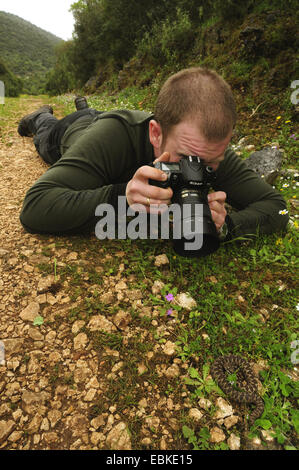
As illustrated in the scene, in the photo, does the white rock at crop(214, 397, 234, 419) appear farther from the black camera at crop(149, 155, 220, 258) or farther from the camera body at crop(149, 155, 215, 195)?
the camera body at crop(149, 155, 215, 195)

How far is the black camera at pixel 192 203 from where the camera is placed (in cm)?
167

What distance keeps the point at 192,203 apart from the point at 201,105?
85cm

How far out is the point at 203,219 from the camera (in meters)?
1.68

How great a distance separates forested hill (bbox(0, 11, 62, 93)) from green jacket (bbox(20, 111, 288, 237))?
76791 millimetres

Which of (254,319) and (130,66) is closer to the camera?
(254,319)

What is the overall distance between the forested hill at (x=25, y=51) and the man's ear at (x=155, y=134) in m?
77.1

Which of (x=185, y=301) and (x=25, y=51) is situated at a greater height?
(x=25, y=51)

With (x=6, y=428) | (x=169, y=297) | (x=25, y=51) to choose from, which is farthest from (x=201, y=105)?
(x=25, y=51)

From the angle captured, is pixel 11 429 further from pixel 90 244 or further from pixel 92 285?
pixel 90 244

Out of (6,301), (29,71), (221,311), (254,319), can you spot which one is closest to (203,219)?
(221,311)

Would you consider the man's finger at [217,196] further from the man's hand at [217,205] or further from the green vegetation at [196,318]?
the green vegetation at [196,318]

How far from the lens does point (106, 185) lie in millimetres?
2619

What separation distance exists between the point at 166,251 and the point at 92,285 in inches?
29.5

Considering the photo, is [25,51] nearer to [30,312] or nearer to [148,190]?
[148,190]
